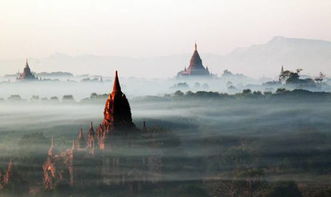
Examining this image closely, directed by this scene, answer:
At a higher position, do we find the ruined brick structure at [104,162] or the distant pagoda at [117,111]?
the distant pagoda at [117,111]

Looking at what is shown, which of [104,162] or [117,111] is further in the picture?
[117,111]

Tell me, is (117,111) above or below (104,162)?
above

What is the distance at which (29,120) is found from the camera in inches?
7121

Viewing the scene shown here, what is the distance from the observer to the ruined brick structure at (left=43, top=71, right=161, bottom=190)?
284 ft

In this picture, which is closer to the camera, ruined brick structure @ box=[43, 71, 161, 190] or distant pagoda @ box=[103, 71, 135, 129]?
ruined brick structure @ box=[43, 71, 161, 190]

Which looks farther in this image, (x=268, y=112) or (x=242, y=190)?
(x=268, y=112)

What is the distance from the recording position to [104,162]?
8800 cm

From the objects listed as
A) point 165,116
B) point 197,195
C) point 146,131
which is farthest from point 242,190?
point 165,116

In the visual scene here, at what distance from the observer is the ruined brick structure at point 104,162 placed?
8669cm

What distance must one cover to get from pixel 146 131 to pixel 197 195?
15.4 meters

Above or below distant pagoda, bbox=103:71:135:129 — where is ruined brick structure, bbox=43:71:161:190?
below

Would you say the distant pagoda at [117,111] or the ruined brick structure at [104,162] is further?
the distant pagoda at [117,111]

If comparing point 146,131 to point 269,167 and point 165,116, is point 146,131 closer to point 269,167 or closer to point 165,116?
point 269,167

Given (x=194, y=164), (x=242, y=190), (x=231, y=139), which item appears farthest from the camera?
(x=231, y=139)
